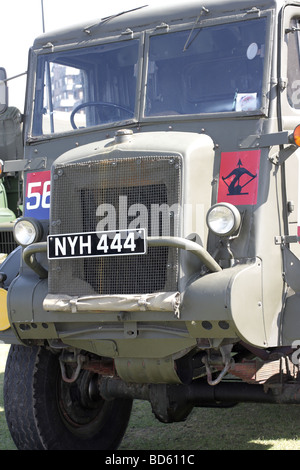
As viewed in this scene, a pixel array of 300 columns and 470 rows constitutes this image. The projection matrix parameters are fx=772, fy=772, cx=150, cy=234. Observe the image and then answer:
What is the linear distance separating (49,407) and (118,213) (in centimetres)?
161

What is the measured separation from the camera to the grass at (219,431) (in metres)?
5.96

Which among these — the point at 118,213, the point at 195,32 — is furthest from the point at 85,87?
the point at 118,213

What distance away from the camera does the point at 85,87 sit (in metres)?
5.88

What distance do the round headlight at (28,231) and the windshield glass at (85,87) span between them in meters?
0.86

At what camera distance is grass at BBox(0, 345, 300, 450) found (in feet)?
19.5

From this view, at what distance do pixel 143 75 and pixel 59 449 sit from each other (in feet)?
8.84

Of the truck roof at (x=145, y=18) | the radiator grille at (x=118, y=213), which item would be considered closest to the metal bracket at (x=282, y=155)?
the radiator grille at (x=118, y=213)

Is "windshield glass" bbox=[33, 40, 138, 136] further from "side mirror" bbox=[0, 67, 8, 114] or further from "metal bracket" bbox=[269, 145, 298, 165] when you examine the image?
"metal bracket" bbox=[269, 145, 298, 165]

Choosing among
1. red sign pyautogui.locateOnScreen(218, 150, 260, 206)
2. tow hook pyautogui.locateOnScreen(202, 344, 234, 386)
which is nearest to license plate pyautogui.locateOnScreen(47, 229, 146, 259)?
red sign pyautogui.locateOnScreen(218, 150, 260, 206)

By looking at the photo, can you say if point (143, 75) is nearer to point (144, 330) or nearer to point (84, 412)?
point (144, 330)

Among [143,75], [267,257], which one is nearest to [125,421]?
[267,257]

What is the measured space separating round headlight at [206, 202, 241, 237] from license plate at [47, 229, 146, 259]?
1.36 feet

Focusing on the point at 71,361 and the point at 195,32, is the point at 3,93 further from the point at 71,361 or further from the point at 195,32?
the point at 71,361
